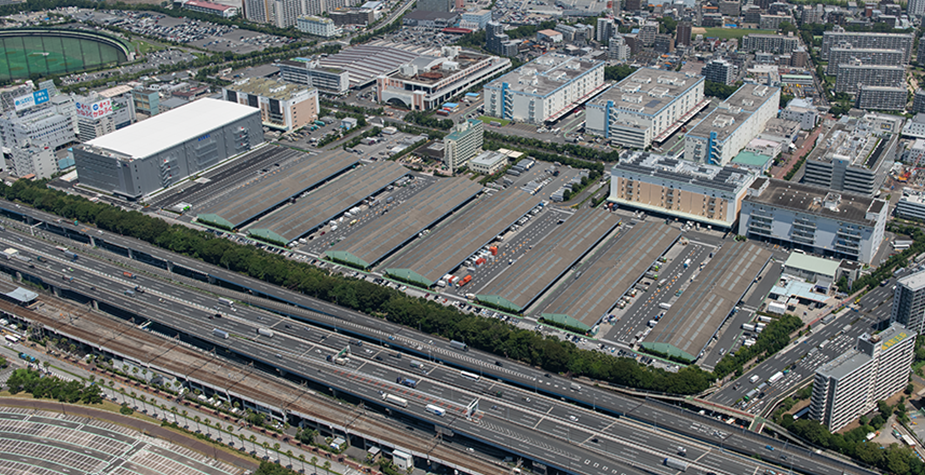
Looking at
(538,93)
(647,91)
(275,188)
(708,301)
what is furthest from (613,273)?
(647,91)

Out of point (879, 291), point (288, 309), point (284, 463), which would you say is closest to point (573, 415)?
point (284, 463)

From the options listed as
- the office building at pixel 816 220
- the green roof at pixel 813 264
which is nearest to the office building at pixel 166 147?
the office building at pixel 816 220

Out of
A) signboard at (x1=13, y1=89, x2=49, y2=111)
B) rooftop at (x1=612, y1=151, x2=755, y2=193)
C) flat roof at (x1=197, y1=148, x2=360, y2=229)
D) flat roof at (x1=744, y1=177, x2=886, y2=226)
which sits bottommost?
flat roof at (x1=197, y1=148, x2=360, y2=229)

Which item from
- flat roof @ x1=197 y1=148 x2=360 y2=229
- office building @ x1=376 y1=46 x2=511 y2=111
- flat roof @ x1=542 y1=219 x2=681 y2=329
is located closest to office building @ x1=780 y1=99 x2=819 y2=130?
flat roof @ x1=542 y1=219 x2=681 y2=329

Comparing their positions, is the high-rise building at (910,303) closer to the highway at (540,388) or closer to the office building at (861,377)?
the office building at (861,377)

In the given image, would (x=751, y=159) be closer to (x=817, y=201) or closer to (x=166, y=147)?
(x=817, y=201)

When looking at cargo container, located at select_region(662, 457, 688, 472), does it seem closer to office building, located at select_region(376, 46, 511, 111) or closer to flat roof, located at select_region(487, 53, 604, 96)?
flat roof, located at select_region(487, 53, 604, 96)
